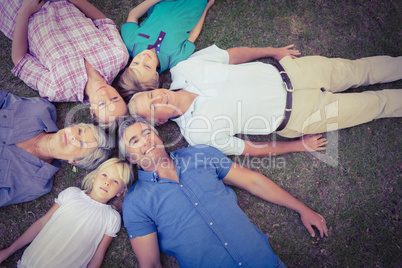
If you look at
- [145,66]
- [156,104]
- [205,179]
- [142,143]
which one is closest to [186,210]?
[205,179]

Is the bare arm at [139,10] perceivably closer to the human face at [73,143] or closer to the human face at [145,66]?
the human face at [145,66]

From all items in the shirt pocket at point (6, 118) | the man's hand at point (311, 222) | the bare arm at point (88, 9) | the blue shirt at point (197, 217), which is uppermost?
the bare arm at point (88, 9)

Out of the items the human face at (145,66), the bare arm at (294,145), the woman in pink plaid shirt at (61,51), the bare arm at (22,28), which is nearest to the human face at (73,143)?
the woman in pink plaid shirt at (61,51)

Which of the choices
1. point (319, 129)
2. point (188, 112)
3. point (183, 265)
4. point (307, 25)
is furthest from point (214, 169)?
point (307, 25)

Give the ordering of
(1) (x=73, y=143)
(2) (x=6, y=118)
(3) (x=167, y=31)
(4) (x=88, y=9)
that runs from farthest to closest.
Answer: (4) (x=88, y=9)
(3) (x=167, y=31)
(2) (x=6, y=118)
(1) (x=73, y=143)

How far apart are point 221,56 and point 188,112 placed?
84 cm

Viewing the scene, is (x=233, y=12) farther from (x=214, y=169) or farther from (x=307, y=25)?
(x=214, y=169)

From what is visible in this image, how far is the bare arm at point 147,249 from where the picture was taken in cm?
277

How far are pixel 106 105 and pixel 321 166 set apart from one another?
2.79 m

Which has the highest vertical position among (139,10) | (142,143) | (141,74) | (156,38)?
(139,10)

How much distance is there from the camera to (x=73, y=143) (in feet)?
9.51

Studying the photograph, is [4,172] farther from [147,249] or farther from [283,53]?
[283,53]

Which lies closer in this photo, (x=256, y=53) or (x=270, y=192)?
(x=270, y=192)

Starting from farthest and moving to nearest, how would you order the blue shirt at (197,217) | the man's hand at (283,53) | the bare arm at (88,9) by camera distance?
1. the man's hand at (283,53)
2. the bare arm at (88,9)
3. the blue shirt at (197,217)
